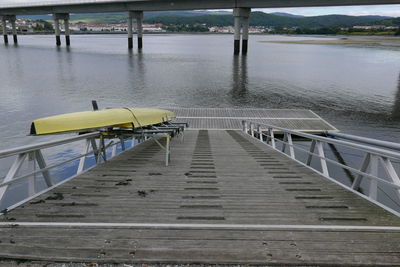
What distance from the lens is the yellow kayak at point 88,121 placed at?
287 inches

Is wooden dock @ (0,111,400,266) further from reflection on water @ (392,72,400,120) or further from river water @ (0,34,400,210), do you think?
reflection on water @ (392,72,400,120)

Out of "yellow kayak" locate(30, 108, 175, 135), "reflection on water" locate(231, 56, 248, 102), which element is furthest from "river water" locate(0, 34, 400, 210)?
"yellow kayak" locate(30, 108, 175, 135)

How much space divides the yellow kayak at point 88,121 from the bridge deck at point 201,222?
5.97 feet

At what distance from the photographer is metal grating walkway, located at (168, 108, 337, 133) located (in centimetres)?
2156

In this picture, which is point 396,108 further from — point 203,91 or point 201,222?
point 201,222

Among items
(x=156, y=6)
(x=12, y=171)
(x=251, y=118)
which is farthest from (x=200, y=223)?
(x=156, y=6)

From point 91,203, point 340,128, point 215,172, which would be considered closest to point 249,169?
point 215,172

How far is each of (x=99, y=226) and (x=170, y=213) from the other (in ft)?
3.33

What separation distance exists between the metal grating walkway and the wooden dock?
1553 centimetres

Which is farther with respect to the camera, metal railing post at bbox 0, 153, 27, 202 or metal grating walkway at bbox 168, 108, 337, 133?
metal grating walkway at bbox 168, 108, 337, 133

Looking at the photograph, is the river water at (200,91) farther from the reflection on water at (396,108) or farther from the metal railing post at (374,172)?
the metal railing post at (374,172)

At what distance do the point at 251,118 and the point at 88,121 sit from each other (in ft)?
55.6

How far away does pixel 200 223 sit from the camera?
166 inches

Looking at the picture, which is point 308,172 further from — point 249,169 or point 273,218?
point 273,218
